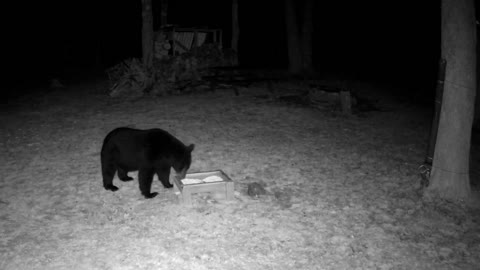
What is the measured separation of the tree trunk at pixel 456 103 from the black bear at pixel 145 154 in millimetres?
3753

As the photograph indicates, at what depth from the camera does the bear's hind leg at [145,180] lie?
5.17m

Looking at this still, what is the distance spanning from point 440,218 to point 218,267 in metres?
3.12

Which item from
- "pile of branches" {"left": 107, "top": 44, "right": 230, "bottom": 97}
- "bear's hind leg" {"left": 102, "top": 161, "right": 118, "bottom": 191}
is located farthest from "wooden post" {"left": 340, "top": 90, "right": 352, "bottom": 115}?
"bear's hind leg" {"left": 102, "top": 161, "right": 118, "bottom": 191}

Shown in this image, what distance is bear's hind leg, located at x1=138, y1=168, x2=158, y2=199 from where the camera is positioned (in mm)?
5172

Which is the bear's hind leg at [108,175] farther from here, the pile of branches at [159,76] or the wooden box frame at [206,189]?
the pile of branches at [159,76]

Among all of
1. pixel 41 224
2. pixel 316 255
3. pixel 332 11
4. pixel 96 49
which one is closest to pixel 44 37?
pixel 96 49

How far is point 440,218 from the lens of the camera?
4945mm

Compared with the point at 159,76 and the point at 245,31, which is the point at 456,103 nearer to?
the point at 159,76

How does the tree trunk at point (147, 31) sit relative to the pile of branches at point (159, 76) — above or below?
above

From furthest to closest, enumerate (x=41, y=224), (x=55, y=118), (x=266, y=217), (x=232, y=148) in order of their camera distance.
→ (x=55, y=118), (x=232, y=148), (x=266, y=217), (x=41, y=224)

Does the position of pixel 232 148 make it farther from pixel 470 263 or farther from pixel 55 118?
pixel 55 118

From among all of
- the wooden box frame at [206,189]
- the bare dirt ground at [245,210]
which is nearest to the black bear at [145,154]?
the wooden box frame at [206,189]

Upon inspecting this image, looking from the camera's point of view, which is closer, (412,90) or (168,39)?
(412,90)

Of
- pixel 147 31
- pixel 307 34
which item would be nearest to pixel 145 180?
pixel 147 31
